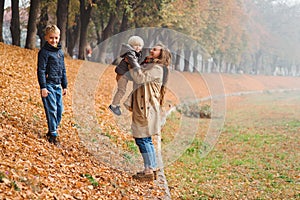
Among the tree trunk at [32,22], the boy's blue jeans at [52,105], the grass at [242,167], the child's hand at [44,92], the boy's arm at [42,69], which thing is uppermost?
the tree trunk at [32,22]

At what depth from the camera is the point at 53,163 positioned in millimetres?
5691

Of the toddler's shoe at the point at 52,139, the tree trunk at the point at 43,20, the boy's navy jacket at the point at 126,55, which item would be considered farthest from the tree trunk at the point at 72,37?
the boy's navy jacket at the point at 126,55

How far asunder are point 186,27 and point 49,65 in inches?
1029

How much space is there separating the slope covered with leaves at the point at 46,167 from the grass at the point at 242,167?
163cm

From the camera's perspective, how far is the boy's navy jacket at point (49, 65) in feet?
19.5

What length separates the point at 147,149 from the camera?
241 inches

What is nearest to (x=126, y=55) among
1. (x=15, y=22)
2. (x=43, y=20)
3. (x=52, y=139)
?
(x=52, y=139)

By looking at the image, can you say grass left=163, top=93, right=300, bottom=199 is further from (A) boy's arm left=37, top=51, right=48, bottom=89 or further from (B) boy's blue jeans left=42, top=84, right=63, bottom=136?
(A) boy's arm left=37, top=51, right=48, bottom=89

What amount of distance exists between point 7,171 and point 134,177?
2.37 m

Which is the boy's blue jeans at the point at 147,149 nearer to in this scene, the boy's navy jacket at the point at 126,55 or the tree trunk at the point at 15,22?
the boy's navy jacket at the point at 126,55

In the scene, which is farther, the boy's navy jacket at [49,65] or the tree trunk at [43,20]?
the tree trunk at [43,20]

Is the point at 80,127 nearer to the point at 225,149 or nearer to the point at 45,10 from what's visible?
the point at 225,149

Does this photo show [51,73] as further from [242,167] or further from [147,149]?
[242,167]

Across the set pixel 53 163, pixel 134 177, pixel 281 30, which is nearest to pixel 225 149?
pixel 134 177
